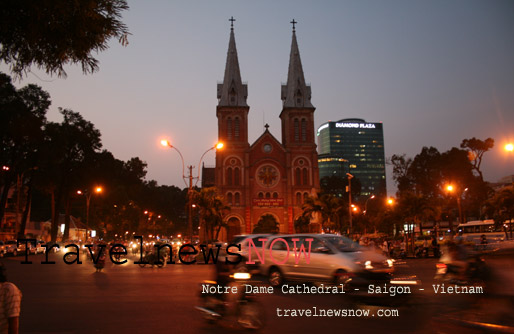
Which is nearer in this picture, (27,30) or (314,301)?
(27,30)

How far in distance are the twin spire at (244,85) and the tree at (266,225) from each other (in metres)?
19.8

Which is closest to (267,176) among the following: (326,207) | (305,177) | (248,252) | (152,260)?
(305,177)

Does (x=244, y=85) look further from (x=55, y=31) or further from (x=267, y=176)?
(x=55, y=31)

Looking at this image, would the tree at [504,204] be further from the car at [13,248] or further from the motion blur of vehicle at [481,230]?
the car at [13,248]

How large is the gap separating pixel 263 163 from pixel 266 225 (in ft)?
38.8

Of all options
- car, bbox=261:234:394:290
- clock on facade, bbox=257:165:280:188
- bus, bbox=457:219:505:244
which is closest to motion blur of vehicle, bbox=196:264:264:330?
car, bbox=261:234:394:290

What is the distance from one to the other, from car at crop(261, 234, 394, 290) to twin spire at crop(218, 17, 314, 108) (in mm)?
63080

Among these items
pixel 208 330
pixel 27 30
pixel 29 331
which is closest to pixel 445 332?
pixel 208 330

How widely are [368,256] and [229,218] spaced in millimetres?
61493

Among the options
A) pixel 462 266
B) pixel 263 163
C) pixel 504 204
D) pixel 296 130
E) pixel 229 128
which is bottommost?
pixel 462 266

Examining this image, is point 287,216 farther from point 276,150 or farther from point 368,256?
point 368,256

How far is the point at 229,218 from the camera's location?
2832 inches

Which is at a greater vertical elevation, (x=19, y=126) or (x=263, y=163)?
(x=263, y=163)

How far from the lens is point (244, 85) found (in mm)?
78375
